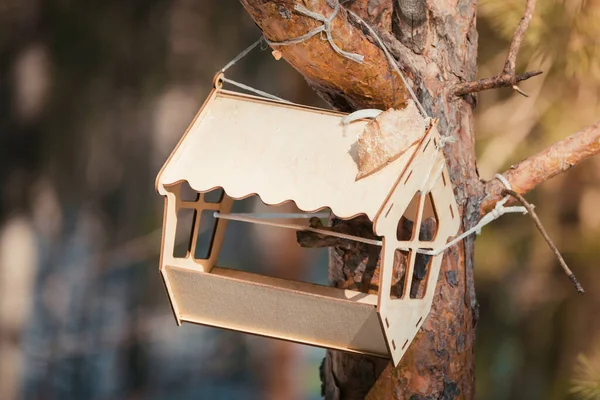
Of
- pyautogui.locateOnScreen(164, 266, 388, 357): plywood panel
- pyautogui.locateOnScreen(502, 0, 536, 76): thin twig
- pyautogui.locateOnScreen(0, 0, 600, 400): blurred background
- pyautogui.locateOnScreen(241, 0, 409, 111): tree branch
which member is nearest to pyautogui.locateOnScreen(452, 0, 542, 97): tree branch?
pyautogui.locateOnScreen(502, 0, 536, 76): thin twig

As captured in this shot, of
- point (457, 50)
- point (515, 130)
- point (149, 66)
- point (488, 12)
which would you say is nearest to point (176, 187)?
point (457, 50)

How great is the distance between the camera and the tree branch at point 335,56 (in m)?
1.06

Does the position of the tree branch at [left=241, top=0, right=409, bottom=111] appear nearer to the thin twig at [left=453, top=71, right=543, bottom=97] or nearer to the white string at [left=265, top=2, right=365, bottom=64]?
the white string at [left=265, top=2, right=365, bottom=64]

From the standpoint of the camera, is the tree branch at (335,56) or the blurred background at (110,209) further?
the blurred background at (110,209)

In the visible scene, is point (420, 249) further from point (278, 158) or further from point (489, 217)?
point (278, 158)

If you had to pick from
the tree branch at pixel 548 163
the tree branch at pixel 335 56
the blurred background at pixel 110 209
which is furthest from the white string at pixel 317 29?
the blurred background at pixel 110 209

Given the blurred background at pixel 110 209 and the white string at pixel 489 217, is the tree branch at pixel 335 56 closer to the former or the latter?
the white string at pixel 489 217

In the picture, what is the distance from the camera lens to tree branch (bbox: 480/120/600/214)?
4.27 ft

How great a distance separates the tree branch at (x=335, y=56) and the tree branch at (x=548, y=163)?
25 centimetres

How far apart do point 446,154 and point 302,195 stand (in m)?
0.34

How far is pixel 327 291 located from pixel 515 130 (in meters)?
1.12

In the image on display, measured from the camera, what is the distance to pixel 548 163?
131 centimetres

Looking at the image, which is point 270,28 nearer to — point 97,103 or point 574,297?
point 574,297

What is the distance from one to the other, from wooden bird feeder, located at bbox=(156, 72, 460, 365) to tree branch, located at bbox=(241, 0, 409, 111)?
73 mm
